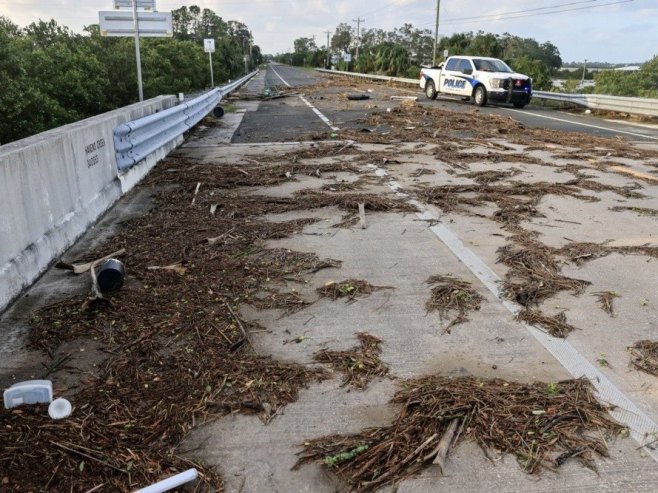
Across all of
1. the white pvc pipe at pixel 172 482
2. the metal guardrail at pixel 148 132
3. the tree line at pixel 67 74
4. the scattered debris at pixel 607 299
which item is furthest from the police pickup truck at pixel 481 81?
the white pvc pipe at pixel 172 482

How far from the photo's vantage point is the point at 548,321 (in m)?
4.50

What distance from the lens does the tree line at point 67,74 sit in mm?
10336

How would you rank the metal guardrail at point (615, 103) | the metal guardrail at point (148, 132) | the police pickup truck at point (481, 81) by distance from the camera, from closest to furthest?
the metal guardrail at point (148, 132) < the metal guardrail at point (615, 103) < the police pickup truck at point (481, 81)

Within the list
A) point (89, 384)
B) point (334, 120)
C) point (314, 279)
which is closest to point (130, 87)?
point (334, 120)

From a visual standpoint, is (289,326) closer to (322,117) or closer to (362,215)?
(362,215)

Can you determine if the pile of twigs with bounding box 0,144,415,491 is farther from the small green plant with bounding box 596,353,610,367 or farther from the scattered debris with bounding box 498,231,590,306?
the small green plant with bounding box 596,353,610,367

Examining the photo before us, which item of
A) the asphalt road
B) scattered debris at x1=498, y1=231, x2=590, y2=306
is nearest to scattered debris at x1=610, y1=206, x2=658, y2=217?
scattered debris at x1=498, y1=231, x2=590, y2=306

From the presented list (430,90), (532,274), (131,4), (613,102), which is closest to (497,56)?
(430,90)

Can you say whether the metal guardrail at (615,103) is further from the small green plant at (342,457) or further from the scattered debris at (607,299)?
the small green plant at (342,457)

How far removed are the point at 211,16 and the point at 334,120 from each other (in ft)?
201

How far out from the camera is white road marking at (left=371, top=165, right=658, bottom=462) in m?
3.23

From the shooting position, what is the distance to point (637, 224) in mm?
7133

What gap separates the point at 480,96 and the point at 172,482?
24.8 m

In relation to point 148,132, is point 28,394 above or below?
below
